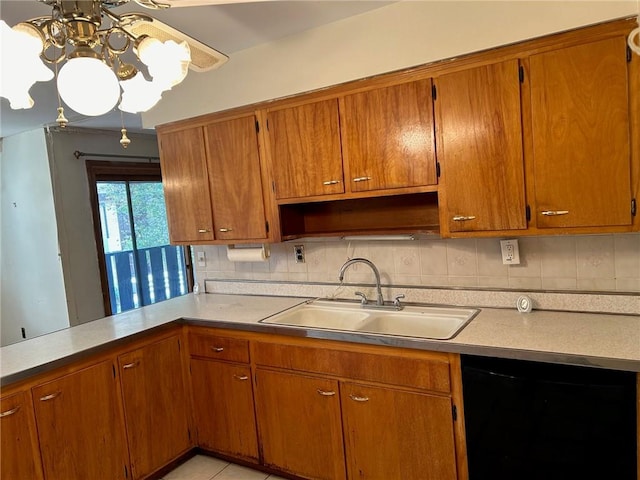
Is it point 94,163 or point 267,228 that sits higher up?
point 94,163

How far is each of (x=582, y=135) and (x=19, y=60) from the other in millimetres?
1891

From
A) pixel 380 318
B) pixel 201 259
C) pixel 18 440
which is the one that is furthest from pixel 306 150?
pixel 18 440

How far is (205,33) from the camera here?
91.3 inches

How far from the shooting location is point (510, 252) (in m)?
2.16

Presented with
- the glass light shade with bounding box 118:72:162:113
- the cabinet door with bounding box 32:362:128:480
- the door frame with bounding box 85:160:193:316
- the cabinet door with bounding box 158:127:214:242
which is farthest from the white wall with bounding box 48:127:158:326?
the glass light shade with bounding box 118:72:162:113

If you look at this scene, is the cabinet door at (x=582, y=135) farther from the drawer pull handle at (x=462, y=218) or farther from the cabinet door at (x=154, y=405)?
the cabinet door at (x=154, y=405)

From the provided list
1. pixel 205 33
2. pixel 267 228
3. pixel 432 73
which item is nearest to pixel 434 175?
pixel 432 73

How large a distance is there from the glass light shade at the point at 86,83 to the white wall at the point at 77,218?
372 cm

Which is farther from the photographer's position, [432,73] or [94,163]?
[94,163]

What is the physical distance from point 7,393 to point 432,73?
7.78ft

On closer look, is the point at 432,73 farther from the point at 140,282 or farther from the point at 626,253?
the point at 140,282

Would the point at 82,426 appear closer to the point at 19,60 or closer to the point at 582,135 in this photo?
the point at 19,60

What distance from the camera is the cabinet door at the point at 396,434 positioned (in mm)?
1862

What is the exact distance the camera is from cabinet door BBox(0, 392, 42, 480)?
1839 mm
